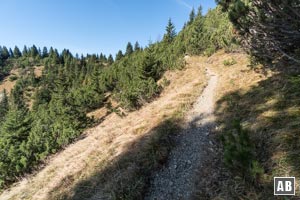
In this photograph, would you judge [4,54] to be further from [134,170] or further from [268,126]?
[268,126]

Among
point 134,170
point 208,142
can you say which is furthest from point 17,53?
point 208,142

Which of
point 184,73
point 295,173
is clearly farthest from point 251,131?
point 184,73

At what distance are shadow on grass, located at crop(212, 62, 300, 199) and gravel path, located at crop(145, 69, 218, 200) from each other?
834 mm

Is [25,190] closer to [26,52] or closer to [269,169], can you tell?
[269,169]

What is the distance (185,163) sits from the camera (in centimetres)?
816

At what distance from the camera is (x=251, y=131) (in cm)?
773

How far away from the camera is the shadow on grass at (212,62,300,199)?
5551mm

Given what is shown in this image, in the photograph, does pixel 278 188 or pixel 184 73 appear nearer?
pixel 278 188

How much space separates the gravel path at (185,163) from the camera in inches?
282

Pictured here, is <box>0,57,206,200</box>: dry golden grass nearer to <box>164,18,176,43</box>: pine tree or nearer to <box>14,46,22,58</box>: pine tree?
<box>164,18,176,43</box>: pine tree

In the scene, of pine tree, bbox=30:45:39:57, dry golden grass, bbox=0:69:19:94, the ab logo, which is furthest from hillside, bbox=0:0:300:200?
pine tree, bbox=30:45:39:57

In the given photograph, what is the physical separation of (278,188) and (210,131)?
469 centimetres

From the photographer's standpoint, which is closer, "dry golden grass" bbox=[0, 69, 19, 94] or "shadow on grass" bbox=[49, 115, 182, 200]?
"shadow on grass" bbox=[49, 115, 182, 200]

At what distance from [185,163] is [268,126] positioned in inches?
112
